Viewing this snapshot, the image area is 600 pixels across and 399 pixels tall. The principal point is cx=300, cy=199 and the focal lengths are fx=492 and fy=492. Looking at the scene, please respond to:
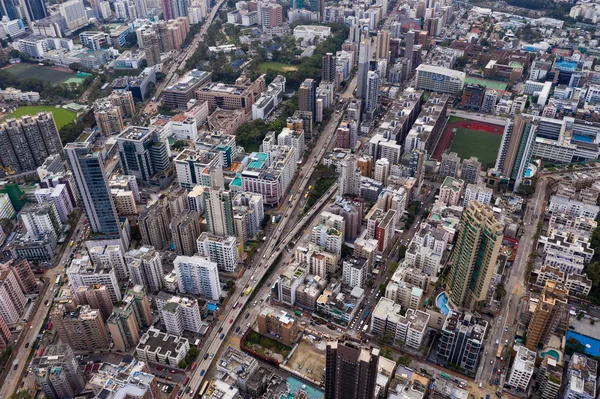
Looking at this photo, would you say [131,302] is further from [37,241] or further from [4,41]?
[4,41]

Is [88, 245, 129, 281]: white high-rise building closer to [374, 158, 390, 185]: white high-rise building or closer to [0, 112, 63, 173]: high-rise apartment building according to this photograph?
[0, 112, 63, 173]: high-rise apartment building

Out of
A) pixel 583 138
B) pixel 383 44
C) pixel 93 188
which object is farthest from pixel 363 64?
pixel 93 188

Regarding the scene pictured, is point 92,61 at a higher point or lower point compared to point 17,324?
higher

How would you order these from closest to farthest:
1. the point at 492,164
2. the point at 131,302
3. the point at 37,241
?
the point at 131,302
the point at 37,241
the point at 492,164

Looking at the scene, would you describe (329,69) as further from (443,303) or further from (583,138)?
(443,303)

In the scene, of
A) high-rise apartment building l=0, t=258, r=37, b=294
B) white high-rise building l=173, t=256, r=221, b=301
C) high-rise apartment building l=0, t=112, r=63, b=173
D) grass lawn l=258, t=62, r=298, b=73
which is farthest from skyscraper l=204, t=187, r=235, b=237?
grass lawn l=258, t=62, r=298, b=73

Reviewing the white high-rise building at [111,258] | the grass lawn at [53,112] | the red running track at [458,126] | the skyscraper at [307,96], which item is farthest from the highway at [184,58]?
the red running track at [458,126]

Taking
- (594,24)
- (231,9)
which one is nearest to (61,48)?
(231,9)

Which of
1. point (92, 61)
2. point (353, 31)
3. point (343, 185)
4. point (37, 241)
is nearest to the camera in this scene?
point (37, 241)
